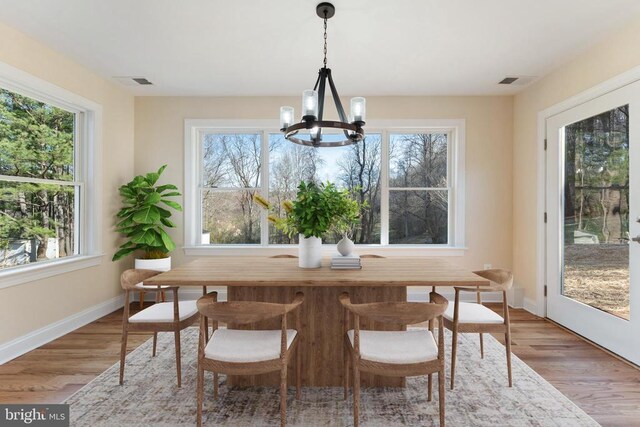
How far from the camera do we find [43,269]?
3.17 meters

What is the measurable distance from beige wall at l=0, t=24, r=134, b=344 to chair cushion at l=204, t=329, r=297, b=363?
216 cm

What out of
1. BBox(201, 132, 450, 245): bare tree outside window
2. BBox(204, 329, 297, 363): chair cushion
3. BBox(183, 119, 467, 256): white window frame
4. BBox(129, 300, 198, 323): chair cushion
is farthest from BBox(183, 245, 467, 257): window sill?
BBox(204, 329, 297, 363): chair cushion

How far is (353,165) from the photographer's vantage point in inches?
183

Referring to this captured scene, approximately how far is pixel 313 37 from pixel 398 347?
8.27 feet

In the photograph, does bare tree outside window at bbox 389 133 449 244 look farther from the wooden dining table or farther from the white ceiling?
the wooden dining table

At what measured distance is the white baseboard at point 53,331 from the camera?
→ 9.31 ft

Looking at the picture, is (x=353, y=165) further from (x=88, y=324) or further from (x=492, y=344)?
(x=88, y=324)

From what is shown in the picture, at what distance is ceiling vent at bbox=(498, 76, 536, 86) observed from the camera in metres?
3.86

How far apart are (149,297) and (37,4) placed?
3381 mm

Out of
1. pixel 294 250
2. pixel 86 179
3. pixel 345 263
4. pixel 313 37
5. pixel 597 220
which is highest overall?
pixel 313 37

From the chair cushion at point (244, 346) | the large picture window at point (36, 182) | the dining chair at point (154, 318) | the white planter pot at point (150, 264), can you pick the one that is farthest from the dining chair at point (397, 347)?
the large picture window at point (36, 182)

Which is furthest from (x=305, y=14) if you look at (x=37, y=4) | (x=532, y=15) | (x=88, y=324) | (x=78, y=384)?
(x=88, y=324)

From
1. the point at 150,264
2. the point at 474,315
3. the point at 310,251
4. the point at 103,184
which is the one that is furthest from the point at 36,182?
the point at 474,315

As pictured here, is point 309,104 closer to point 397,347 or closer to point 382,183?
point 397,347
